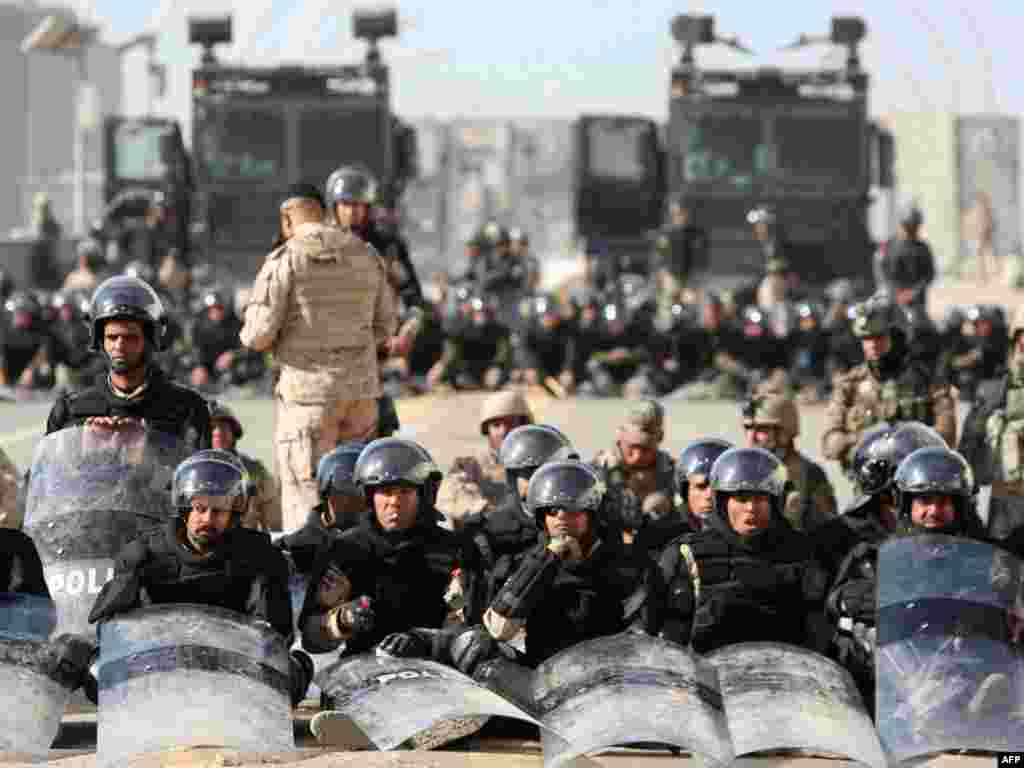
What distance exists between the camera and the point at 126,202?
35156mm

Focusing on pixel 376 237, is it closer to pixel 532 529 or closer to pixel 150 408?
pixel 150 408

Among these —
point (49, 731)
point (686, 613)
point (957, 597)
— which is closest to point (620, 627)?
point (686, 613)

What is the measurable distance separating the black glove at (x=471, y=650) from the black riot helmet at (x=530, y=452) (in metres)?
1.79

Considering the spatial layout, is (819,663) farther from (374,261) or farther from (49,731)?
(374,261)

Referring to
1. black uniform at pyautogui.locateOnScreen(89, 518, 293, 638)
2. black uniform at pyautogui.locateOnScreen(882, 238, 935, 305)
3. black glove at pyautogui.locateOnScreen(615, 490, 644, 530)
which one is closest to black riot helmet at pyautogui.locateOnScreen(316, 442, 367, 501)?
black glove at pyautogui.locateOnScreen(615, 490, 644, 530)

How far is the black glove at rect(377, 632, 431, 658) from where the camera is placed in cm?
1083

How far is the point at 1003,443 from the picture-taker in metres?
14.1

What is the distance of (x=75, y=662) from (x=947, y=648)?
2783 millimetres

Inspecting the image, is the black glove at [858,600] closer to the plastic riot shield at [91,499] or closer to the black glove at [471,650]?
the black glove at [471,650]

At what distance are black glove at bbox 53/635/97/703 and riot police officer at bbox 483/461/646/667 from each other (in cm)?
133

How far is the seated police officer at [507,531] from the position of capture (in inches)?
440

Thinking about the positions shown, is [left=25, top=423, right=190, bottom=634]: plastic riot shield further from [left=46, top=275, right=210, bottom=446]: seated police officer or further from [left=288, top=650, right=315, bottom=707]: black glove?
[left=288, top=650, right=315, bottom=707]: black glove

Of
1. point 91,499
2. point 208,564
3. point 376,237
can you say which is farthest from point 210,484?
point 376,237

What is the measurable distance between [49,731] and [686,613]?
2.21 m
